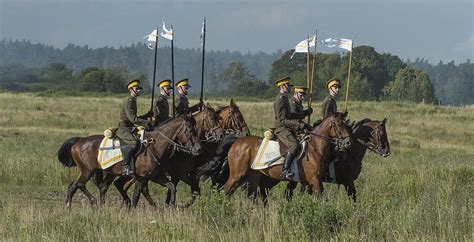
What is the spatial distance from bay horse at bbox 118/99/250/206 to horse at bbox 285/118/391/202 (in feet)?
5.54

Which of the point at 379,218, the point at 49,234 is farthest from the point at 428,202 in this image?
the point at 49,234

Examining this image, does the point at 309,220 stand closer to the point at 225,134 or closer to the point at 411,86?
the point at 225,134

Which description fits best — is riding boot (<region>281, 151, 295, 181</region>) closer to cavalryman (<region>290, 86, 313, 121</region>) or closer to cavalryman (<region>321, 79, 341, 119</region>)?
cavalryman (<region>290, 86, 313, 121</region>)

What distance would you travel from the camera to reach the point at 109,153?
16.8 m

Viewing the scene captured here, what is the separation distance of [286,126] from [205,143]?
207cm

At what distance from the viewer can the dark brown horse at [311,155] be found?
1561 centimetres

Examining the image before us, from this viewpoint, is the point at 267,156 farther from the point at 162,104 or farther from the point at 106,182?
the point at 106,182

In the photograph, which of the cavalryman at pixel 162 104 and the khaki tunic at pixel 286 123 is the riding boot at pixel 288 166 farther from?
the cavalryman at pixel 162 104

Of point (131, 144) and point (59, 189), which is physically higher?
point (131, 144)

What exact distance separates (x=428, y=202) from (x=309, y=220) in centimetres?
208

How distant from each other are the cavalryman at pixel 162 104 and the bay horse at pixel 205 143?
2.94ft

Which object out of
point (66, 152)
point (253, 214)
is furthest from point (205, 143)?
point (253, 214)

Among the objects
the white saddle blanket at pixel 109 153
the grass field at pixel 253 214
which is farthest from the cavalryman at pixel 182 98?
the grass field at pixel 253 214

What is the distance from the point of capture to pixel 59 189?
20312mm
